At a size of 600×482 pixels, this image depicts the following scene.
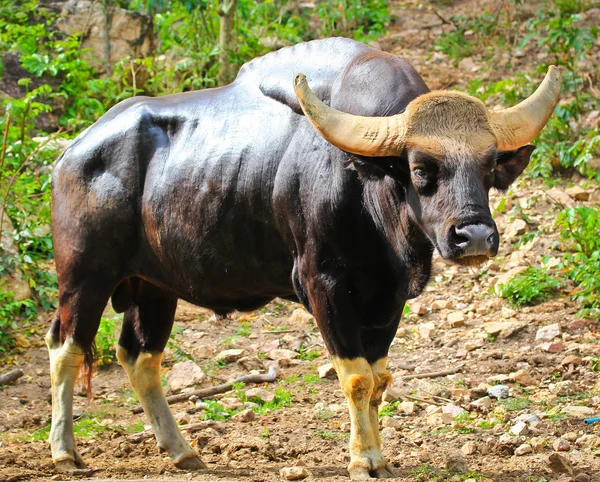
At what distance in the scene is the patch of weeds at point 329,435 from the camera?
20.8ft

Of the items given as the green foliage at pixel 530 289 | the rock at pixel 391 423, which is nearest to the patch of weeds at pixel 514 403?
the rock at pixel 391 423

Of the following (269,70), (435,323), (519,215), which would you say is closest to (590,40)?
(519,215)

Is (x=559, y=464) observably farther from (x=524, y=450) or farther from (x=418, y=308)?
(x=418, y=308)

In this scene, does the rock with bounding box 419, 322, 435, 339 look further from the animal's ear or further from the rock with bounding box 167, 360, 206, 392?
the animal's ear

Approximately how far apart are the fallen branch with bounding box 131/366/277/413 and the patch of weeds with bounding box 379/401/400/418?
116 cm

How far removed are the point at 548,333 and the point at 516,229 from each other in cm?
195

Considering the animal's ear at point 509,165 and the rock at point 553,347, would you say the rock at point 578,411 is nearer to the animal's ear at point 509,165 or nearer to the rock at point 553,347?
the rock at point 553,347

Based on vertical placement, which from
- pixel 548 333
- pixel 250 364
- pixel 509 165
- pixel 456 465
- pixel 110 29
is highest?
pixel 509 165

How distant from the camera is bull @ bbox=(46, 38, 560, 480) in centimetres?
475

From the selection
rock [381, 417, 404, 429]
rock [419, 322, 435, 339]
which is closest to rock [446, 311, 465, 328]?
rock [419, 322, 435, 339]

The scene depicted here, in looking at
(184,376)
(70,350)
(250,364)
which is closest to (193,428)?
(184,376)

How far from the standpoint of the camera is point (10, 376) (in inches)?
304

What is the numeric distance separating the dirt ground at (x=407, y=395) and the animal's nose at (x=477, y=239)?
147 centimetres

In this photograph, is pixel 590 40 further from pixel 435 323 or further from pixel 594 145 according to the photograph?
pixel 435 323
